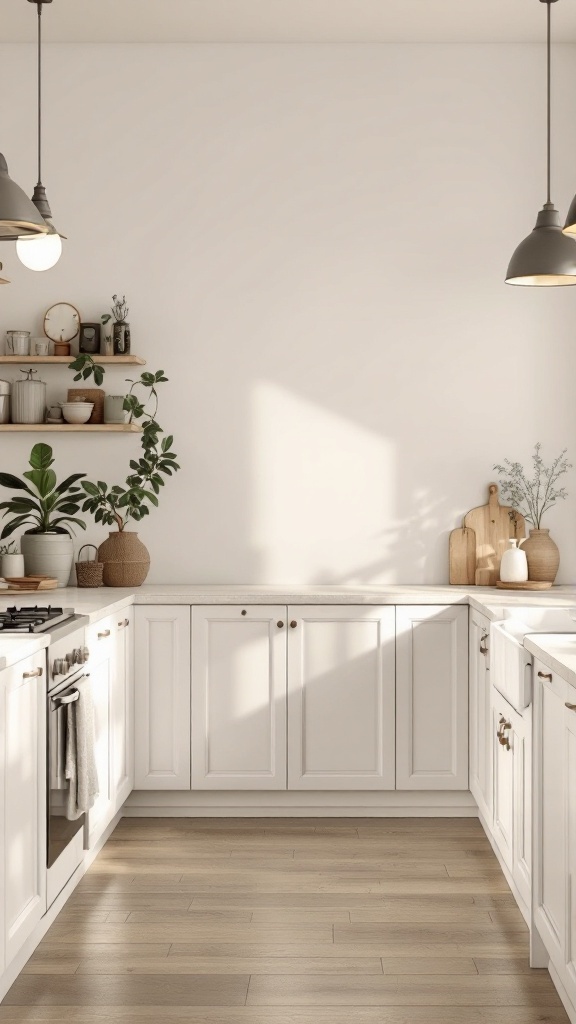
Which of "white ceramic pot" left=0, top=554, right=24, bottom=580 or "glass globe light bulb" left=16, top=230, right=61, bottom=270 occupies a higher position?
"glass globe light bulb" left=16, top=230, right=61, bottom=270

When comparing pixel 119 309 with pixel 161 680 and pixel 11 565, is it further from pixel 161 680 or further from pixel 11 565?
pixel 161 680

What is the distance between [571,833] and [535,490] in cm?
251

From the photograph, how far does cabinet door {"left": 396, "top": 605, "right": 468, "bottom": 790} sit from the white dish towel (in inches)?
57.0

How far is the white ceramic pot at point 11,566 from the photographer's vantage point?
4.18m

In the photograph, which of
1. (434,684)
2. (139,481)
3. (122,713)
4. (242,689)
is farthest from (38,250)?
(434,684)

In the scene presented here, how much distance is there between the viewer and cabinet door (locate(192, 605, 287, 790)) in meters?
4.21

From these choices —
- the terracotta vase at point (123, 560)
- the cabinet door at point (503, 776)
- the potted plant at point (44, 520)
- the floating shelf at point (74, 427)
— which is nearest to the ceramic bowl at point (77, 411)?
the floating shelf at point (74, 427)

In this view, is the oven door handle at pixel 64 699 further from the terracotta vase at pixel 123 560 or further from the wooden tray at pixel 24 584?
the terracotta vase at pixel 123 560

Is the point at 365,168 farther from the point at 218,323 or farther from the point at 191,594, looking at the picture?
the point at 191,594

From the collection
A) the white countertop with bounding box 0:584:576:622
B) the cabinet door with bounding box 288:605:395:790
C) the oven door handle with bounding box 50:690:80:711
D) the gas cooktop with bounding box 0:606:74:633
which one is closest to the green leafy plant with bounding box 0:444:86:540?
the white countertop with bounding box 0:584:576:622

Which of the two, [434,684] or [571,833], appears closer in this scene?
[571,833]

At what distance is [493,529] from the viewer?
183 inches

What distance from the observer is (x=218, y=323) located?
4.70m

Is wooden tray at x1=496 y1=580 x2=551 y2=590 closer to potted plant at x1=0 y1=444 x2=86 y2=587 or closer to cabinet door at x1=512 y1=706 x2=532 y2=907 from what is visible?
cabinet door at x1=512 y1=706 x2=532 y2=907
